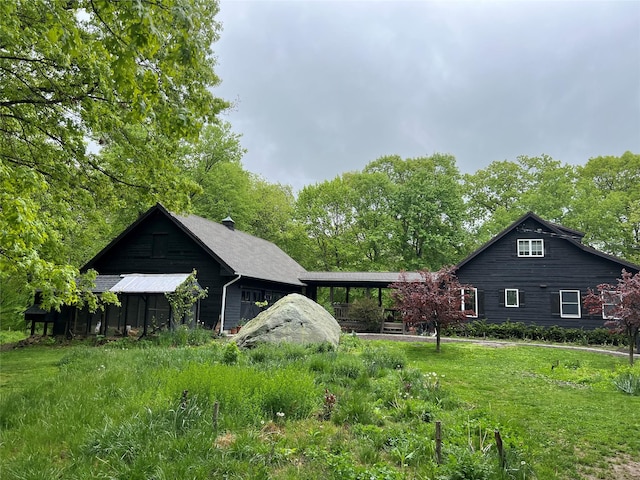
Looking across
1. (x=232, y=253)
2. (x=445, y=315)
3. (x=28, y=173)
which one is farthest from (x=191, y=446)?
(x=232, y=253)

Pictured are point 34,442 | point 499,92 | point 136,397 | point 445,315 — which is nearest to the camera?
point 34,442

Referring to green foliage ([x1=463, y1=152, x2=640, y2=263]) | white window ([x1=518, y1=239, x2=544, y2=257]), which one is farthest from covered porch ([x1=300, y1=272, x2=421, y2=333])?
green foliage ([x1=463, y1=152, x2=640, y2=263])

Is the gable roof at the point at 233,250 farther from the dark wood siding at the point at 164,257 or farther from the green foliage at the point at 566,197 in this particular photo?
the green foliage at the point at 566,197

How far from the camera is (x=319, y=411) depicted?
5.80 m

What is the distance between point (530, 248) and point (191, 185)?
20.2 meters

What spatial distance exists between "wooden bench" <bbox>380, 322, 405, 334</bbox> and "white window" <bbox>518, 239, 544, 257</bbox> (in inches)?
308

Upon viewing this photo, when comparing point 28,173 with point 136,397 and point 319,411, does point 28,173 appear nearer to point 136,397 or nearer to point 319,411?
point 136,397

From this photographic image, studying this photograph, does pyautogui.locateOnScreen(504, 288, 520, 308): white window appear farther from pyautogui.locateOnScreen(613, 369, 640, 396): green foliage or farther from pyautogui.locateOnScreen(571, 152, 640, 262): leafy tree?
pyautogui.locateOnScreen(613, 369, 640, 396): green foliage

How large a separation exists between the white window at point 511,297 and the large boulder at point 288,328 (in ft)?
46.1

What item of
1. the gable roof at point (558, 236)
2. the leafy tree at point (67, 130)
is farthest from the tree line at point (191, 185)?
the gable roof at point (558, 236)

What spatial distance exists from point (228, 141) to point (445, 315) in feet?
85.5

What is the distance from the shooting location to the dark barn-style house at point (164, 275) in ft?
62.2

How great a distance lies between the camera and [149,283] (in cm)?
1847

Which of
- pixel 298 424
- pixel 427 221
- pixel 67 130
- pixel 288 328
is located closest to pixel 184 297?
pixel 288 328
